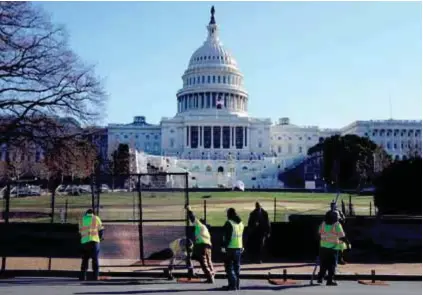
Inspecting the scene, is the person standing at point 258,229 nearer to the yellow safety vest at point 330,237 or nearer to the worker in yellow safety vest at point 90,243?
the yellow safety vest at point 330,237

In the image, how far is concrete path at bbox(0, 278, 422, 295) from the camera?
14.0 m

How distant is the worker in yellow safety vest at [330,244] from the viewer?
1554 centimetres

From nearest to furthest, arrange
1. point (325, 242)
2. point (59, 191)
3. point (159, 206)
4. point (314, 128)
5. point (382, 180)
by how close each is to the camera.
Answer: point (325, 242), point (382, 180), point (159, 206), point (59, 191), point (314, 128)

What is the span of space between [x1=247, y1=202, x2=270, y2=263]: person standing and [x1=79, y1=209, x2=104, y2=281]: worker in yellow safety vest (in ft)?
18.6

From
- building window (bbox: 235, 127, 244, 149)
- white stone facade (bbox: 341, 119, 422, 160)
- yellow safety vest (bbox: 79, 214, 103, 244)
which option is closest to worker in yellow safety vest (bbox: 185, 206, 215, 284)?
yellow safety vest (bbox: 79, 214, 103, 244)

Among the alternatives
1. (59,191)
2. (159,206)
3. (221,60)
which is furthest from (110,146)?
(159,206)

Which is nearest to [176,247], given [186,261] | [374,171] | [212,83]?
[186,261]

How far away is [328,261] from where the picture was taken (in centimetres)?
1561

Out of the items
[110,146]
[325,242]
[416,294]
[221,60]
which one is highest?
[221,60]

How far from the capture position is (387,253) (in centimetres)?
2250

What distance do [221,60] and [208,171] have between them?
151 feet

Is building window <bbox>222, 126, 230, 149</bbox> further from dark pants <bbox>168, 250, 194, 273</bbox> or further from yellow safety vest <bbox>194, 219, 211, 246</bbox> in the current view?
yellow safety vest <bbox>194, 219, 211, 246</bbox>

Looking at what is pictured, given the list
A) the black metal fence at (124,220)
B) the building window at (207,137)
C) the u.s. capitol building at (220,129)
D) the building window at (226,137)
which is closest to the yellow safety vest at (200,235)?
the black metal fence at (124,220)

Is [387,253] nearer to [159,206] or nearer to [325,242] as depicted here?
[325,242]
